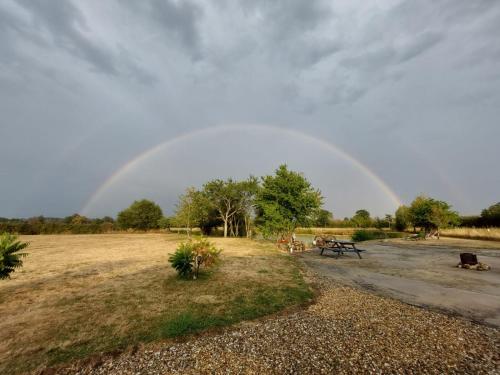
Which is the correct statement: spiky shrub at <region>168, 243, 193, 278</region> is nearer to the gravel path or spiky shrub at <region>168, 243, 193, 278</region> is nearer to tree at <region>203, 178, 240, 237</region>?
the gravel path

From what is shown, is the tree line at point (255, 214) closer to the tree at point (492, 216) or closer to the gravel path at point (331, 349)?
the tree at point (492, 216)

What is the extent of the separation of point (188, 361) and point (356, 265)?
12494 millimetres

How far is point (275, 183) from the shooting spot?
26.1 metres

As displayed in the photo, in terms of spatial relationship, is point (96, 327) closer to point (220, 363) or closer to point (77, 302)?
point (77, 302)

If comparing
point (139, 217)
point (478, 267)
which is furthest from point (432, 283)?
point (139, 217)

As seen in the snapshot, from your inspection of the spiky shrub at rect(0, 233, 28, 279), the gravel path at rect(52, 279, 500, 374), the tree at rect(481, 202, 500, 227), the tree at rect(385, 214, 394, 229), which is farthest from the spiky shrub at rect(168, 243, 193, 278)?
the tree at rect(385, 214, 394, 229)

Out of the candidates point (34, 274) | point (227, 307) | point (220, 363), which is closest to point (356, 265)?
point (227, 307)

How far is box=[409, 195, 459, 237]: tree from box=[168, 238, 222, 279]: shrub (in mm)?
35345

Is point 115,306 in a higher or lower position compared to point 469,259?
lower

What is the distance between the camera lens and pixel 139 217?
63062mm

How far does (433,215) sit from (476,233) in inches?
Result: 238

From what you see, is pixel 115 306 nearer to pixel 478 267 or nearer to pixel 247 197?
pixel 478 267

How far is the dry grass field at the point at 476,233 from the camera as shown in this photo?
30.0 meters

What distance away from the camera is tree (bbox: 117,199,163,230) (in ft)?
207
